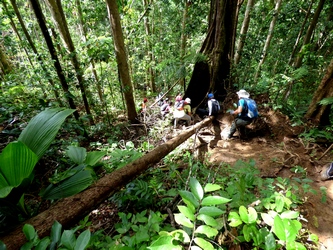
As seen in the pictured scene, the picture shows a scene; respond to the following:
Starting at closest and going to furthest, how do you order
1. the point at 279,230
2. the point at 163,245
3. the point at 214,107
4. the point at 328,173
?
the point at 163,245 < the point at 279,230 < the point at 328,173 < the point at 214,107

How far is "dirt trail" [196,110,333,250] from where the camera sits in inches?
86.1

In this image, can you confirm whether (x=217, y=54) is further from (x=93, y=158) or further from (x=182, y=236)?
(x=182, y=236)

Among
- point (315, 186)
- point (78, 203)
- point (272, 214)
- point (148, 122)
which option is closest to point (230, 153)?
point (315, 186)

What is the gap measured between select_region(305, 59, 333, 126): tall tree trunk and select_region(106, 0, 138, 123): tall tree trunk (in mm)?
6001

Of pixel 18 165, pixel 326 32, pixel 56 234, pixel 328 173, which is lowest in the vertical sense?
pixel 328 173

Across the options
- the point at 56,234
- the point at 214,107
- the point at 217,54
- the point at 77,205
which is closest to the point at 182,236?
the point at 56,234

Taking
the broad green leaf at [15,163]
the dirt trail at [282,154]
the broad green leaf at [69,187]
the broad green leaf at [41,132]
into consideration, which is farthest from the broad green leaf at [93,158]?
the dirt trail at [282,154]

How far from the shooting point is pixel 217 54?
6.47 m

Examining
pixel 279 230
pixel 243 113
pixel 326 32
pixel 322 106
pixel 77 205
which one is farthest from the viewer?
pixel 326 32

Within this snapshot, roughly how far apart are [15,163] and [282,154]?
468 centimetres

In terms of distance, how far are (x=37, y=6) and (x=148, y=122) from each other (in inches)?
204

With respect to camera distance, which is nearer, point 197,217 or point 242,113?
point 197,217

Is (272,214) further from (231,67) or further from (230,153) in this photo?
(231,67)

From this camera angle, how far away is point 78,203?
1.98 metres
